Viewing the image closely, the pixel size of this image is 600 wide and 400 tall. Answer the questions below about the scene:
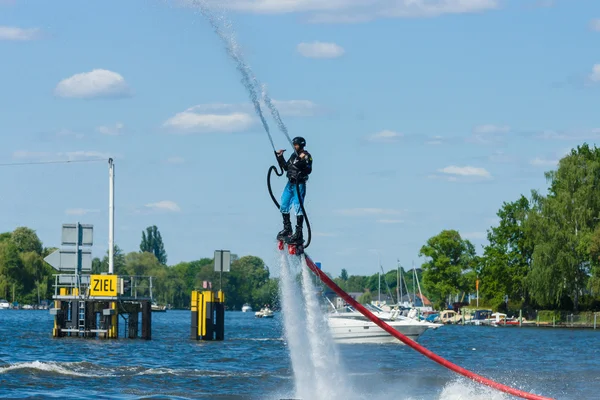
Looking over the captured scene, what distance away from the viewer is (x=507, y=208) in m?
122

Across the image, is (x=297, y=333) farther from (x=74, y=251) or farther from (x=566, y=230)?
(x=566, y=230)

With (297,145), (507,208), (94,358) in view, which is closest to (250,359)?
(94,358)

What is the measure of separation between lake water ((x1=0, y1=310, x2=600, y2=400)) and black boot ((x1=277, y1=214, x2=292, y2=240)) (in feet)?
16.1

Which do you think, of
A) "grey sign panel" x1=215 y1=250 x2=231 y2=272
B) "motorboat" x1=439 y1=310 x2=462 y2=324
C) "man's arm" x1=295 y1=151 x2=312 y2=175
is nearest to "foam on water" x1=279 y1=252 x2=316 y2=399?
"man's arm" x1=295 y1=151 x2=312 y2=175

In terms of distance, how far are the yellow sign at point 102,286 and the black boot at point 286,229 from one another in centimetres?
3983

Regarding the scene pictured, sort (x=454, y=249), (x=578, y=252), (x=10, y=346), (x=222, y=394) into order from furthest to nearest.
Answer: (x=454, y=249)
(x=578, y=252)
(x=10, y=346)
(x=222, y=394)

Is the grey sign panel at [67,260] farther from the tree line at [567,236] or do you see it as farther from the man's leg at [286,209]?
the tree line at [567,236]

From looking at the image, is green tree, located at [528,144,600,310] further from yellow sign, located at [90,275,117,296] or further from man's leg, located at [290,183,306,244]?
man's leg, located at [290,183,306,244]

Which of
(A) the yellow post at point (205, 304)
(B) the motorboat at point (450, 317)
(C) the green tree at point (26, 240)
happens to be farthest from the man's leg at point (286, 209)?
(C) the green tree at point (26, 240)

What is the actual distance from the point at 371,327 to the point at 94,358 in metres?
23.8

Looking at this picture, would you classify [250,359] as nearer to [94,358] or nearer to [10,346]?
[94,358]

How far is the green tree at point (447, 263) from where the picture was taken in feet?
490

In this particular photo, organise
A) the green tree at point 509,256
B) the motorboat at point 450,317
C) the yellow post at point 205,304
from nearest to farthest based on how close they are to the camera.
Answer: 1. the yellow post at point 205,304
2. the green tree at point 509,256
3. the motorboat at point 450,317

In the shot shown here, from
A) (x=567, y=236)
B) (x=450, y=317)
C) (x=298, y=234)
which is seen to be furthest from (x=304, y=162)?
(x=450, y=317)
